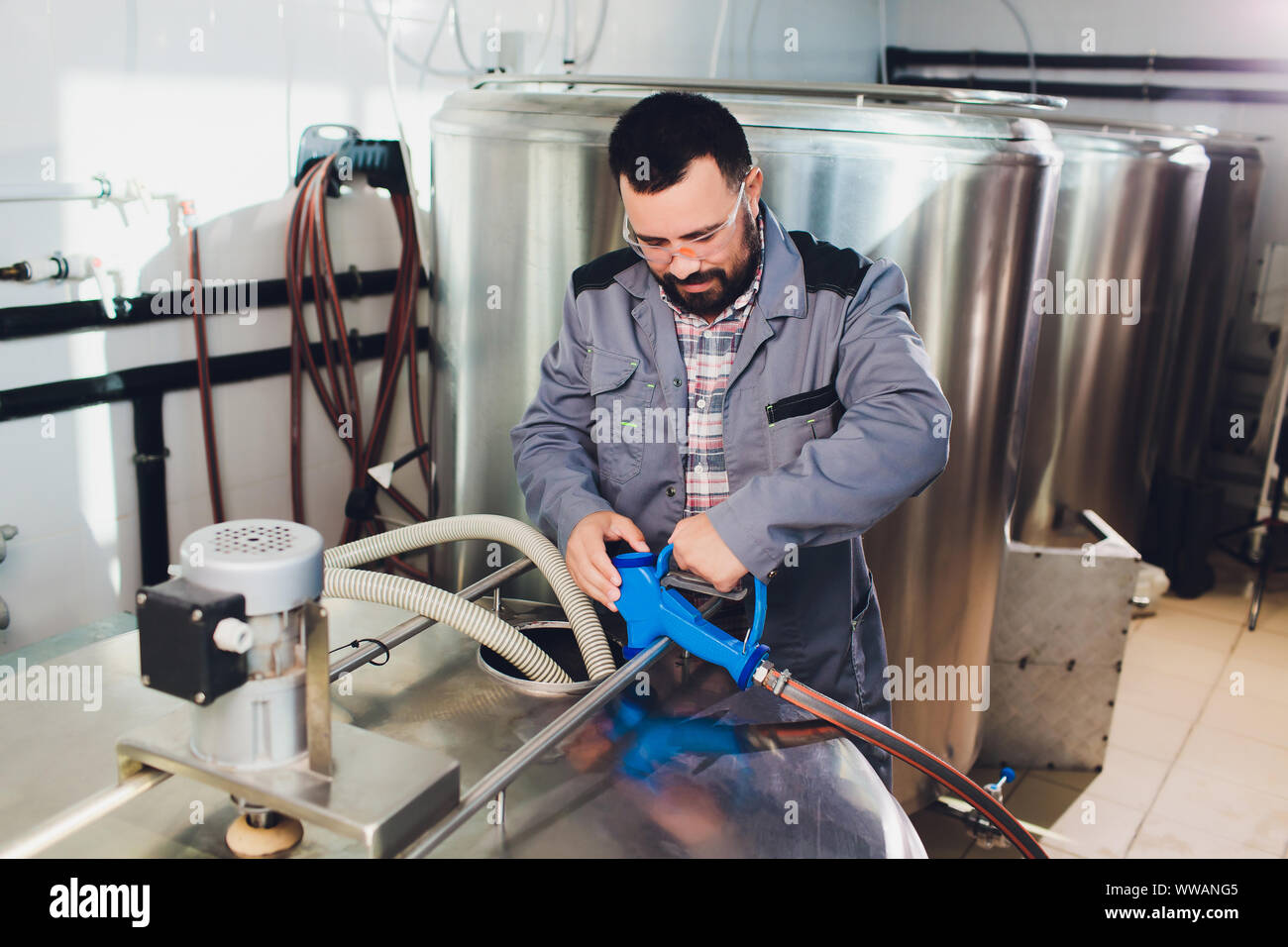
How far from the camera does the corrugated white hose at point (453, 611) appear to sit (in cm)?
122

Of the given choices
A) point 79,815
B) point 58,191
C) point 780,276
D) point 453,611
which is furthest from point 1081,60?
point 79,815

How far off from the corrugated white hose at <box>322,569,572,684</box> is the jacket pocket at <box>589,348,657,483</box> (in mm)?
373

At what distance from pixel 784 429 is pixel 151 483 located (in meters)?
1.43

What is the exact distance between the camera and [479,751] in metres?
1.09

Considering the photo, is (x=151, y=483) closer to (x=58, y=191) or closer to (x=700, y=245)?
(x=58, y=191)

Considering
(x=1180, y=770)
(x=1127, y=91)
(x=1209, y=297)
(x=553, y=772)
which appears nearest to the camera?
(x=553, y=772)

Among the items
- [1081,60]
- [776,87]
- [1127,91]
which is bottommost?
[776,87]

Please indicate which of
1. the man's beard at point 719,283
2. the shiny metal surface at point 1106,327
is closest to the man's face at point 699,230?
the man's beard at point 719,283

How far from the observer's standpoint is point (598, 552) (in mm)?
1270

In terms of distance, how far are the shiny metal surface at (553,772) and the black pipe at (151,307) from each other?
877 mm

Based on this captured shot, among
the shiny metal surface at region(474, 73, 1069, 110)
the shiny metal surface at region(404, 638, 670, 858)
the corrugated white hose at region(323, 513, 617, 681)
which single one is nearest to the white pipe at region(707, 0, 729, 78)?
the shiny metal surface at region(474, 73, 1069, 110)

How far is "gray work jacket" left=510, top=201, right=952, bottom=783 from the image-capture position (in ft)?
4.16

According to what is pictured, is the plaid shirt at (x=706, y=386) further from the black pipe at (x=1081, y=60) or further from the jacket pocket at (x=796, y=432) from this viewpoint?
the black pipe at (x=1081, y=60)

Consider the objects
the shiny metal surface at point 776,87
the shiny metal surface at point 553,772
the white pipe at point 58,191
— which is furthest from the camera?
the shiny metal surface at point 776,87
